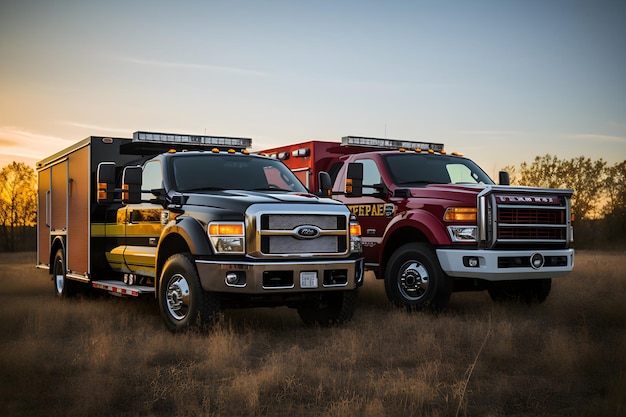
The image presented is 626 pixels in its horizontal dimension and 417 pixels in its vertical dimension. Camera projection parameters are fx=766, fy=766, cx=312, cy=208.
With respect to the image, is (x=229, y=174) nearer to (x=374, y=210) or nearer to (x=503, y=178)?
(x=374, y=210)

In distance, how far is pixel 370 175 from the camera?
38.6ft

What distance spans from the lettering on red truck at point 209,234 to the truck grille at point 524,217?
2125 mm

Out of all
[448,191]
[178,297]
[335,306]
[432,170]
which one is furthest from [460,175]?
[178,297]

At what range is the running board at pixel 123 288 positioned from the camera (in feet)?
31.7

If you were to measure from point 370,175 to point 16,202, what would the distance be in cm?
5170

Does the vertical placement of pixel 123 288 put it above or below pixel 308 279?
below

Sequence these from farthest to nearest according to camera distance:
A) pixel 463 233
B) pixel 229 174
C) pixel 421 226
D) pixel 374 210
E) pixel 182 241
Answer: pixel 374 210
pixel 421 226
pixel 463 233
pixel 229 174
pixel 182 241

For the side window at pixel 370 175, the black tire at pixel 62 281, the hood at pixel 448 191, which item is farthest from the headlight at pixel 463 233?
the black tire at pixel 62 281

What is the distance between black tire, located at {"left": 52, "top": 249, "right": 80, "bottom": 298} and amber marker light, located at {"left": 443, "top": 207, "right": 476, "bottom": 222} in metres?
6.52

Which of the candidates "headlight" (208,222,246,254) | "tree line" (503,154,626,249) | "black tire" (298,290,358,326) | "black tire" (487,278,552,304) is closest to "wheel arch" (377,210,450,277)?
"black tire" (487,278,552,304)

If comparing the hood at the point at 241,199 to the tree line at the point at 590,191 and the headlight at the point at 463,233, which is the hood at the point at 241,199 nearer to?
the headlight at the point at 463,233

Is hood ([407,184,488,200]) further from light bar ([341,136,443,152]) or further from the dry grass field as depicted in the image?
light bar ([341,136,443,152])

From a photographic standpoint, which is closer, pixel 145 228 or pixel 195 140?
pixel 145 228

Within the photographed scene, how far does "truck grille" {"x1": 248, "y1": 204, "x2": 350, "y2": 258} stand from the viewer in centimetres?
810
